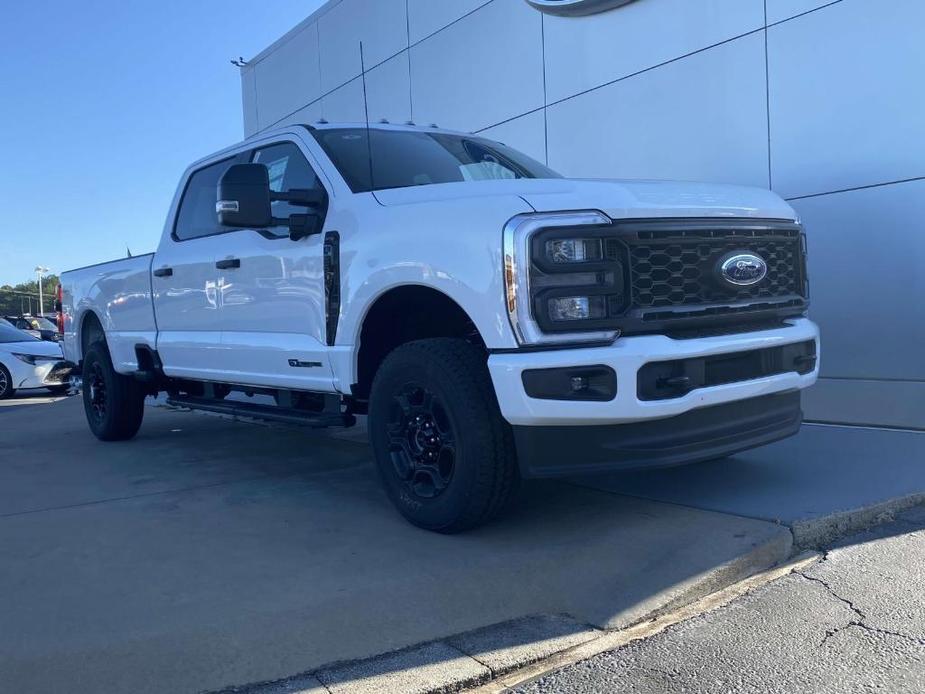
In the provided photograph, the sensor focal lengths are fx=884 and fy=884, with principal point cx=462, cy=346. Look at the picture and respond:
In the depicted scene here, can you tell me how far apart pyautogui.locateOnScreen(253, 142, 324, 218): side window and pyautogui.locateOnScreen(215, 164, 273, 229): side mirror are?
310 millimetres

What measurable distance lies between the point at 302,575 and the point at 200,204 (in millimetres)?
3676

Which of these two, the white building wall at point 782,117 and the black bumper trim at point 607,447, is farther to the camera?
the white building wall at point 782,117

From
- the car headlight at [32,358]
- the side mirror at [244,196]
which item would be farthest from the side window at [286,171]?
the car headlight at [32,358]

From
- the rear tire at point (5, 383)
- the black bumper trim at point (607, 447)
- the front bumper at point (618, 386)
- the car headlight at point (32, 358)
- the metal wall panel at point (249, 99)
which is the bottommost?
the rear tire at point (5, 383)

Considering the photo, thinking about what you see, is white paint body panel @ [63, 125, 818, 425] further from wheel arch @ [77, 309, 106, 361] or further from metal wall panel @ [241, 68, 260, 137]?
metal wall panel @ [241, 68, 260, 137]

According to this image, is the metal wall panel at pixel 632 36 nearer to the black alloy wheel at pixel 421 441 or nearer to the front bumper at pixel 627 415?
the front bumper at pixel 627 415

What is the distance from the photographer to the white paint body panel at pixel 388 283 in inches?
148

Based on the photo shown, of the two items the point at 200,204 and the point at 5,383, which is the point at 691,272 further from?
the point at 5,383

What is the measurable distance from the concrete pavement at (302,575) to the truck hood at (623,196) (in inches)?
58.7

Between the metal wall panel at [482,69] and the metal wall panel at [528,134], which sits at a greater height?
the metal wall panel at [482,69]

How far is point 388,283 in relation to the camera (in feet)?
14.4

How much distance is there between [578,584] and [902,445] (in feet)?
11.1

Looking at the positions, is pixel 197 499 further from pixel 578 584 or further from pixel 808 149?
pixel 808 149

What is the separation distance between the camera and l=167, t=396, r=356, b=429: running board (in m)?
5.02
